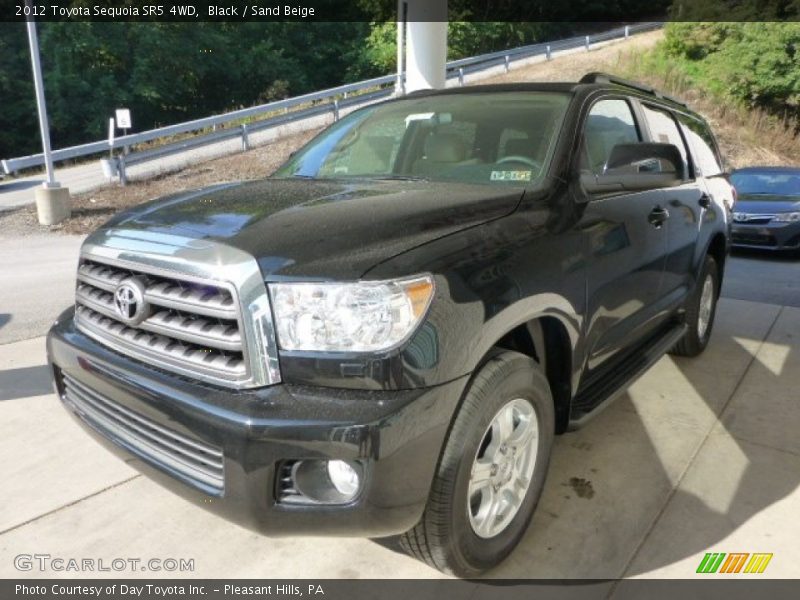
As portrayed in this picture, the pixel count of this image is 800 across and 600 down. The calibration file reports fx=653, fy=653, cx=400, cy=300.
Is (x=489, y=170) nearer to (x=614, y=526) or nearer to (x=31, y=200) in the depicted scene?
(x=614, y=526)

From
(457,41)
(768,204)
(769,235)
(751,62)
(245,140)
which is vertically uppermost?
(457,41)

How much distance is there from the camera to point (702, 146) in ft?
15.9

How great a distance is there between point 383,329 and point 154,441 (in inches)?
37.1

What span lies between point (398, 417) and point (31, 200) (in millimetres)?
12400

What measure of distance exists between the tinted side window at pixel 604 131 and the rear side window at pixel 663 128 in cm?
26

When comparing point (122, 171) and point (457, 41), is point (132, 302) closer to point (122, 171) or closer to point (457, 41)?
point (122, 171)

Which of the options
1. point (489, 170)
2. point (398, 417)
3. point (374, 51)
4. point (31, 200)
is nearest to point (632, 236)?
point (489, 170)

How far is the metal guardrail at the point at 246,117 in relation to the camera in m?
13.3

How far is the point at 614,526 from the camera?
2.77 meters

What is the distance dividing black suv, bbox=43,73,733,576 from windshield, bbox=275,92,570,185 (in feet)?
0.05

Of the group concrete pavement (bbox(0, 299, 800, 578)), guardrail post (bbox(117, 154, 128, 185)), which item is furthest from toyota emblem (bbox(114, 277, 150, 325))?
guardrail post (bbox(117, 154, 128, 185))

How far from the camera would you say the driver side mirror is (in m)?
2.93

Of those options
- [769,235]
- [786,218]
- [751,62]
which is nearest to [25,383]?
[769,235]

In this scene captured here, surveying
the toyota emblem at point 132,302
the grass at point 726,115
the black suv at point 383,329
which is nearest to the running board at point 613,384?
the black suv at point 383,329
